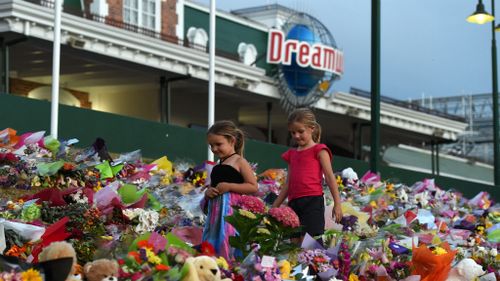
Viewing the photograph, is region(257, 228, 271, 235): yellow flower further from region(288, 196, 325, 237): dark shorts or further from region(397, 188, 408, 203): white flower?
region(397, 188, 408, 203): white flower

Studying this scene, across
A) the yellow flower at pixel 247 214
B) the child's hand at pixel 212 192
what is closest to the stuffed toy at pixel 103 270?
the yellow flower at pixel 247 214

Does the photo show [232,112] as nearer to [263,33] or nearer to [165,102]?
[263,33]

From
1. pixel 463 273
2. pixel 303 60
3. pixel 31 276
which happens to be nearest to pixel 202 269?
pixel 31 276

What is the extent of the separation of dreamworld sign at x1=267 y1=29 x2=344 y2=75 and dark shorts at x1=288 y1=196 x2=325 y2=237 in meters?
25.5

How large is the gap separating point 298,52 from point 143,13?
6.27 metres

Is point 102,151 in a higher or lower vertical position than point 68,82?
lower

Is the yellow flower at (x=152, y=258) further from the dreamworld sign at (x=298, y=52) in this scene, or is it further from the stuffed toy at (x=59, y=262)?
the dreamworld sign at (x=298, y=52)

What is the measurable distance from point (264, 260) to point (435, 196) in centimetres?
1061

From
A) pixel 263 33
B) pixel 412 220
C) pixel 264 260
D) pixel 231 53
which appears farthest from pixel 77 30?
pixel 264 260

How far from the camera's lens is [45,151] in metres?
11.7

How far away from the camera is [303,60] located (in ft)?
111

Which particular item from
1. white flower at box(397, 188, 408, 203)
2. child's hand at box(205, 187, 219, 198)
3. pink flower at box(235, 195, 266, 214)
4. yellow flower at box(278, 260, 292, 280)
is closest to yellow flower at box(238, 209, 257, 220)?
pink flower at box(235, 195, 266, 214)

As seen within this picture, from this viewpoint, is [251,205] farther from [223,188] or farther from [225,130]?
[225,130]

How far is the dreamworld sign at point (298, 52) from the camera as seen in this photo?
33.8 meters
